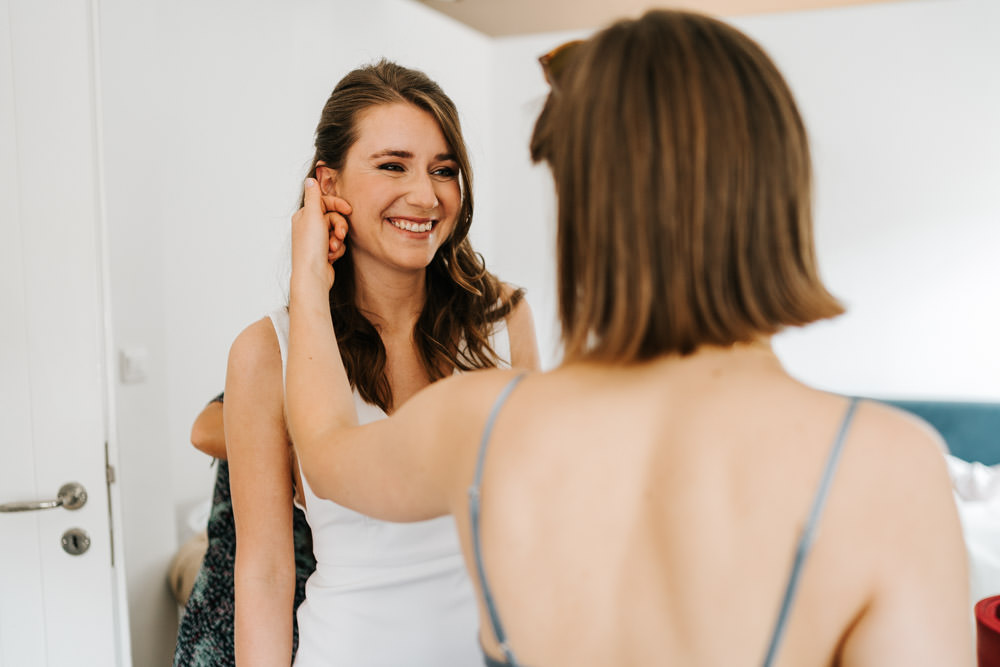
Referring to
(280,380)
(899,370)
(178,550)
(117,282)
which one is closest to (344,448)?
(280,380)

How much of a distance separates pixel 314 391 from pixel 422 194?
1.64 ft

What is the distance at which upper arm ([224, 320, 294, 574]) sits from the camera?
1.21 metres

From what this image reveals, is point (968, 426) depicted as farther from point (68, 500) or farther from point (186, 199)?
point (68, 500)

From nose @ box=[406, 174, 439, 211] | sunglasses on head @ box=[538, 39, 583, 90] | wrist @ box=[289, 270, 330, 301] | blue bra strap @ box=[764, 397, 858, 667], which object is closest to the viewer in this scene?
blue bra strap @ box=[764, 397, 858, 667]

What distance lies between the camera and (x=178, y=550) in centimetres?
216

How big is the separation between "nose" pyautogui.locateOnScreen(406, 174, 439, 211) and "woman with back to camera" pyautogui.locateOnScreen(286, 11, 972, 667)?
594 millimetres

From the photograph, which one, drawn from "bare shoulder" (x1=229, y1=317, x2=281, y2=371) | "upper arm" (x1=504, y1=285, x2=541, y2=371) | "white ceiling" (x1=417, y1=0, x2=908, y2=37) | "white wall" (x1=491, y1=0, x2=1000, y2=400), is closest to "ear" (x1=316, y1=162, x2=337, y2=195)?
"bare shoulder" (x1=229, y1=317, x2=281, y2=371)

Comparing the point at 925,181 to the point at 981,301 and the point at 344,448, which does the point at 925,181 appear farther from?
the point at 344,448

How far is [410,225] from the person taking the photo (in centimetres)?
131

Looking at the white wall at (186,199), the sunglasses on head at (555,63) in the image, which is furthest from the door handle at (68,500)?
the sunglasses on head at (555,63)

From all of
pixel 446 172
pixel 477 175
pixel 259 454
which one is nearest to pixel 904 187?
pixel 477 175

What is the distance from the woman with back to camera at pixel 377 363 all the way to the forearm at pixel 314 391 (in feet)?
0.60

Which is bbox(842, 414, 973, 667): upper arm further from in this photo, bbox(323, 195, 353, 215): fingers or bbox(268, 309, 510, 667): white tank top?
bbox(323, 195, 353, 215): fingers

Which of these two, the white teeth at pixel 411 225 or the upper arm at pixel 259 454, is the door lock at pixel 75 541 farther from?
the white teeth at pixel 411 225
